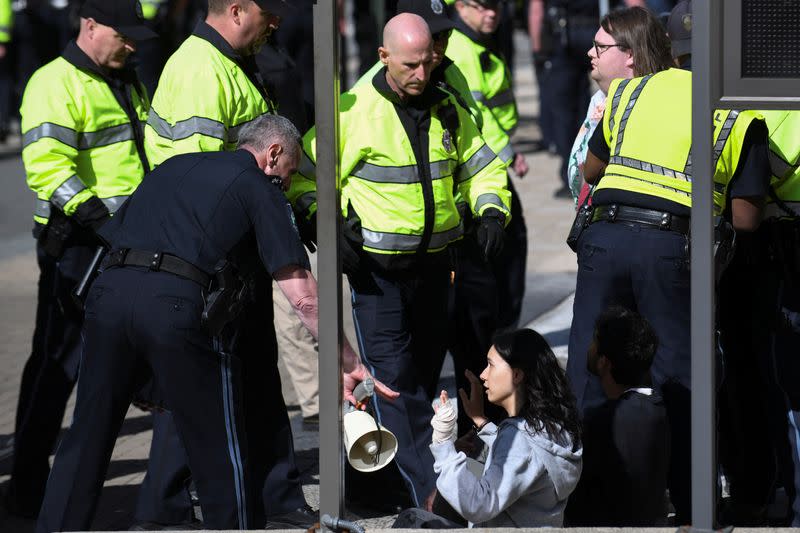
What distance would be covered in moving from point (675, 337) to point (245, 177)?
62.1 inches

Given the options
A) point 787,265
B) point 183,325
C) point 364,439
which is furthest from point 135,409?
point 787,265

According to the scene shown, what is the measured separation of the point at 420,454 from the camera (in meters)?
5.57

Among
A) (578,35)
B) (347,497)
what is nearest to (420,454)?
(347,497)

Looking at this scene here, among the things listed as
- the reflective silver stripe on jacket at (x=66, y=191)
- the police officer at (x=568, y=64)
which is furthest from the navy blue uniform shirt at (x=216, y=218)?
the police officer at (x=568, y=64)

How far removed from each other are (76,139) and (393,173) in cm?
127

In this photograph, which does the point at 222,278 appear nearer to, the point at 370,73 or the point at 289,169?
the point at 289,169

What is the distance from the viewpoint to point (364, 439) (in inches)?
182

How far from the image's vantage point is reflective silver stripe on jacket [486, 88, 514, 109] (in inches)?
305

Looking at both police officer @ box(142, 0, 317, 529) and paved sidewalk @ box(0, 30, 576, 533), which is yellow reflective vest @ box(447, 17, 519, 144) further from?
police officer @ box(142, 0, 317, 529)

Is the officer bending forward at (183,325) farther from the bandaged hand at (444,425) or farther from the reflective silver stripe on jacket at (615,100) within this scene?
the reflective silver stripe on jacket at (615,100)

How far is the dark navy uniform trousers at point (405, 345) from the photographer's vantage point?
18.2 feet

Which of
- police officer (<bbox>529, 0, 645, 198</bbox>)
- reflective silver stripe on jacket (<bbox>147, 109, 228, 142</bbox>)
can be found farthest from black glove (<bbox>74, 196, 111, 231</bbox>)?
police officer (<bbox>529, 0, 645, 198</bbox>)

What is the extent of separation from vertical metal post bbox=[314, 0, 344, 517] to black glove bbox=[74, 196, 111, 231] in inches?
74.2

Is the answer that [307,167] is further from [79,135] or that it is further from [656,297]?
[656,297]
